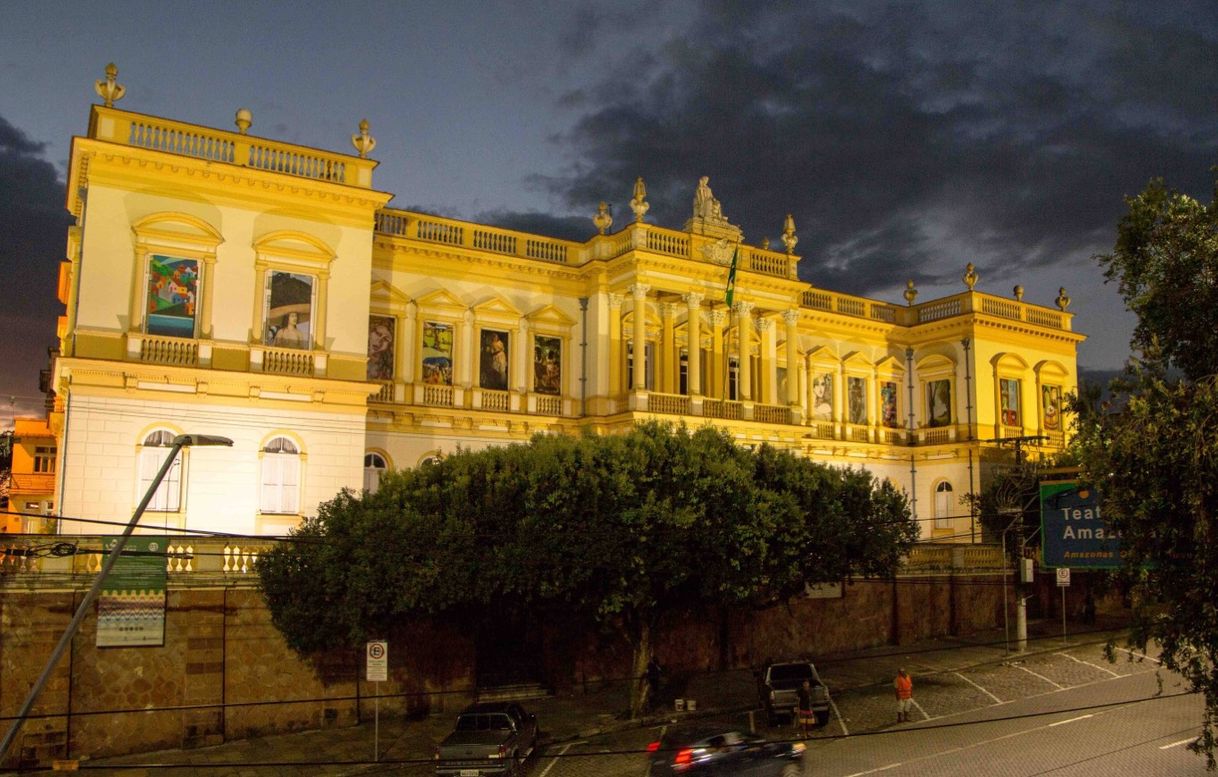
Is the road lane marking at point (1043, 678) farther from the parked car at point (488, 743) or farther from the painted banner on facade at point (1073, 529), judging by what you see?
the painted banner on facade at point (1073, 529)

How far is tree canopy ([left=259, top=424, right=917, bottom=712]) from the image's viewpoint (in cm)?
2558

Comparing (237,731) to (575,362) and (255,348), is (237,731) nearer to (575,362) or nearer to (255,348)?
(255,348)

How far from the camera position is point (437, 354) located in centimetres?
3978

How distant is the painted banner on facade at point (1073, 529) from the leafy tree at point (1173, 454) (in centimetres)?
102

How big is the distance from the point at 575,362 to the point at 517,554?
17.3 metres

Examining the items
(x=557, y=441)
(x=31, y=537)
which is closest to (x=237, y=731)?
(x=31, y=537)

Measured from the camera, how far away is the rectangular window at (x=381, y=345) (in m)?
38.5

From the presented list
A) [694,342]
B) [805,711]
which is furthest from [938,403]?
[805,711]

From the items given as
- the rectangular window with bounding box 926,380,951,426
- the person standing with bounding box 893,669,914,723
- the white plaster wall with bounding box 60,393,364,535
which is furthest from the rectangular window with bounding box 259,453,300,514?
the rectangular window with bounding box 926,380,951,426

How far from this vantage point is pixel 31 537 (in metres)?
25.5

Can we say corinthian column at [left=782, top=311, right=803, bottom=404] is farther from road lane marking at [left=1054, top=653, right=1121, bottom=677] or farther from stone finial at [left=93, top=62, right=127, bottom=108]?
stone finial at [left=93, top=62, right=127, bottom=108]

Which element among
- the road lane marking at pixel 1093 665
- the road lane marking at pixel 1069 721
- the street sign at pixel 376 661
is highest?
the street sign at pixel 376 661

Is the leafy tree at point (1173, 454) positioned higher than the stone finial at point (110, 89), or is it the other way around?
the stone finial at point (110, 89)

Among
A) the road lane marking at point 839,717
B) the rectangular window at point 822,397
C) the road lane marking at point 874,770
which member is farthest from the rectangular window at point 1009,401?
the road lane marking at point 874,770
